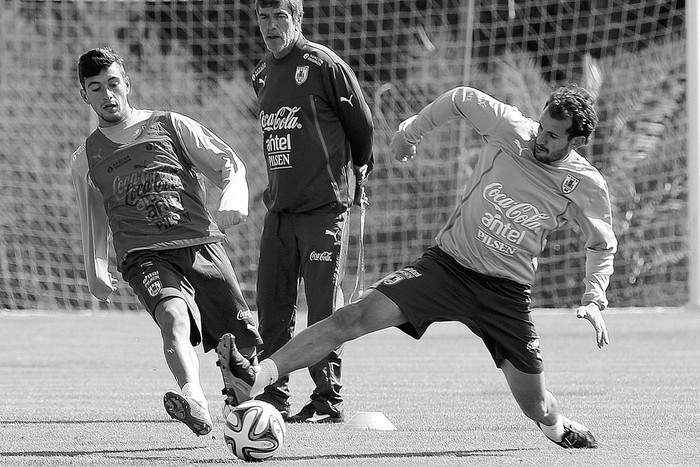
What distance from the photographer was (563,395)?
858 cm

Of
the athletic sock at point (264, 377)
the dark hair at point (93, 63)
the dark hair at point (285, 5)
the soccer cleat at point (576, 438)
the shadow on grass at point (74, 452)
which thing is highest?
the dark hair at point (285, 5)

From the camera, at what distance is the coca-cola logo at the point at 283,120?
7219mm

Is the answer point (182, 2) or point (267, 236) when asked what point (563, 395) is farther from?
point (182, 2)

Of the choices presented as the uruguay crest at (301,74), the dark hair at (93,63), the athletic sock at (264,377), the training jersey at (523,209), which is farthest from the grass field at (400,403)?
the uruguay crest at (301,74)

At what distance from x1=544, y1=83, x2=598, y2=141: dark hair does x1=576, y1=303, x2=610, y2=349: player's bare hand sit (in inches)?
30.7

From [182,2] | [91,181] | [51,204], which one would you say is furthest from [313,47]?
[182,2]

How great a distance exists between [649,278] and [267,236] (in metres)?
14.8

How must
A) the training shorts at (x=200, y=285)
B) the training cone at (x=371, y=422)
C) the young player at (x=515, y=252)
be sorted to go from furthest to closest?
the training cone at (x=371, y=422)
the training shorts at (x=200, y=285)
the young player at (x=515, y=252)

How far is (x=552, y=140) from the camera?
5926 millimetres

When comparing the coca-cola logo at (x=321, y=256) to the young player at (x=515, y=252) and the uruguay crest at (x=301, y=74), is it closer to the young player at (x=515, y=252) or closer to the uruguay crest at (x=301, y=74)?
the uruguay crest at (x=301, y=74)

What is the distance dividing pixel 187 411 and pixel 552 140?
2.04 m

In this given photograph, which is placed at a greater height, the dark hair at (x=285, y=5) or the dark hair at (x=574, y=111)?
the dark hair at (x=285, y=5)

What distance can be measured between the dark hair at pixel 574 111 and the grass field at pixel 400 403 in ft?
4.74

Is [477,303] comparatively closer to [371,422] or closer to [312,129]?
[371,422]
